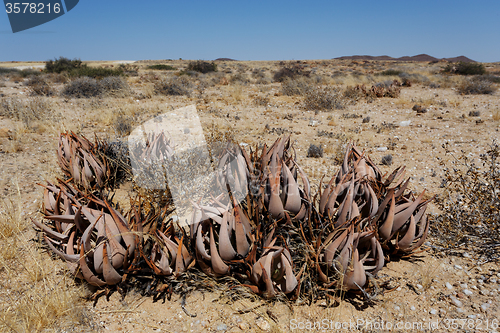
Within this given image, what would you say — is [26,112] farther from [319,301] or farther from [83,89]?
[319,301]

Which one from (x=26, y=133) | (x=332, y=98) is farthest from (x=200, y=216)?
(x=332, y=98)

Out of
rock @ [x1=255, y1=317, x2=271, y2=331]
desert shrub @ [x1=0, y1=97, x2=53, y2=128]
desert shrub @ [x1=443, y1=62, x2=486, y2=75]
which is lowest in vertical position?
rock @ [x1=255, y1=317, x2=271, y2=331]

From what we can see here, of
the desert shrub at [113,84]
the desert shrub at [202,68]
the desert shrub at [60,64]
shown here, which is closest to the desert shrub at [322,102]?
the desert shrub at [113,84]

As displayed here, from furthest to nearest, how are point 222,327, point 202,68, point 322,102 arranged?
point 202,68 → point 322,102 → point 222,327

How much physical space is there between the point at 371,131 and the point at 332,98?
2.93 m

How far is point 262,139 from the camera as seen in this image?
20.4 feet

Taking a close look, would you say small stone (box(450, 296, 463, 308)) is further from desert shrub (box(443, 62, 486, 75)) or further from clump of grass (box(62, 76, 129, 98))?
desert shrub (box(443, 62, 486, 75))

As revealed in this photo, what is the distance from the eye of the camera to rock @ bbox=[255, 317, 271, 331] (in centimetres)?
185

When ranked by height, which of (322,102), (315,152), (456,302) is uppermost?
(322,102)

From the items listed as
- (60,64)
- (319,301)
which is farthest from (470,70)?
(60,64)

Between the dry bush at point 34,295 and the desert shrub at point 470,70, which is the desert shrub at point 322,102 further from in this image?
the desert shrub at point 470,70

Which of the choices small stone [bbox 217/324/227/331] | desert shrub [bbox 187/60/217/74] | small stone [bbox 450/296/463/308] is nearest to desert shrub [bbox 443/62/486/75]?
desert shrub [bbox 187/60/217/74]

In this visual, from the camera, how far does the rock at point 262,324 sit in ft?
6.07

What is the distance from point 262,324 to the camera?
1.87 metres
